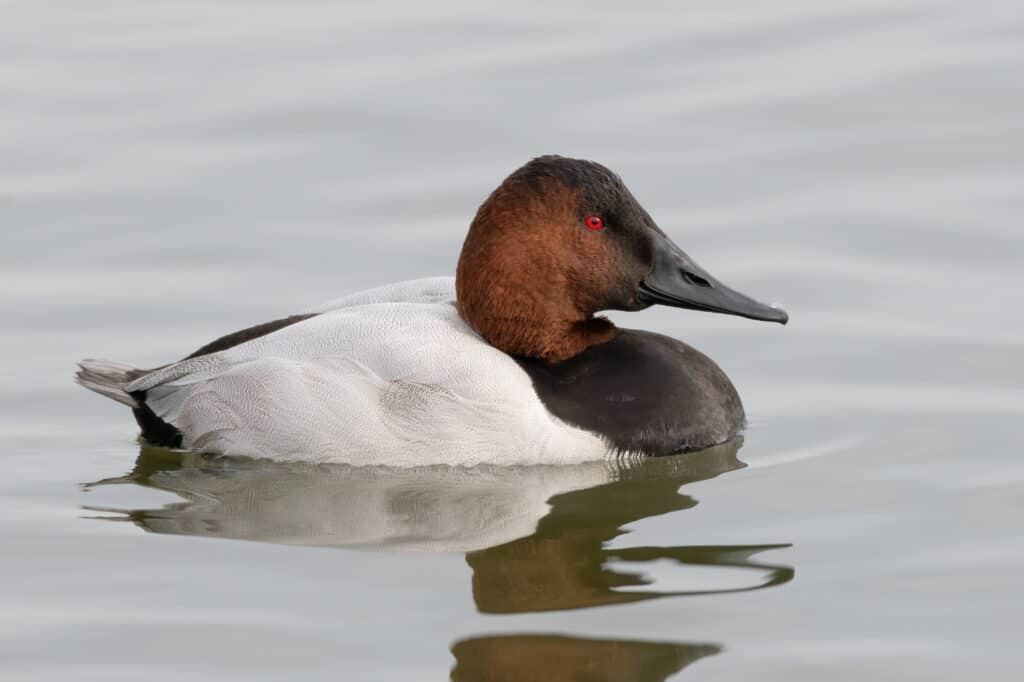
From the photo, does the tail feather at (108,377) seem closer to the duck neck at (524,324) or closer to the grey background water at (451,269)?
the grey background water at (451,269)

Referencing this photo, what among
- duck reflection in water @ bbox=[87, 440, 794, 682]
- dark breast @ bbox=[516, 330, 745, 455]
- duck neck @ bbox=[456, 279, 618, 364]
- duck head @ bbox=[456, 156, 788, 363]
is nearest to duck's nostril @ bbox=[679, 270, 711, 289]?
duck head @ bbox=[456, 156, 788, 363]

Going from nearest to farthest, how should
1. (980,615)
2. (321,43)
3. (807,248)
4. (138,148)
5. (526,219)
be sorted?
(980,615) → (526,219) → (807,248) → (138,148) → (321,43)

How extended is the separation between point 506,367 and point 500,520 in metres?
0.72

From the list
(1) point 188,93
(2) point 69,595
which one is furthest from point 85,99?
(2) point 69,595

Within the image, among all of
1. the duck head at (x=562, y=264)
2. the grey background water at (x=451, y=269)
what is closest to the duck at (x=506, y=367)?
the duck head at (x=562, y=264)

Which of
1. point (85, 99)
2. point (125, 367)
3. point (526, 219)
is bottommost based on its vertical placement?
point (125, 367)

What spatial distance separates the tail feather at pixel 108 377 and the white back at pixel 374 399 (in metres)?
0.23

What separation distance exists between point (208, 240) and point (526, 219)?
2900 millimetres

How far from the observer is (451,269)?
386 inches

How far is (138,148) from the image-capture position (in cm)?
1108

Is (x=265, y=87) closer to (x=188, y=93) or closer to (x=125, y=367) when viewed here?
(x=188, y=93)

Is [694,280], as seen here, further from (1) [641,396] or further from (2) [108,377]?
(2) [108,377]

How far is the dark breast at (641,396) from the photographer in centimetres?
762

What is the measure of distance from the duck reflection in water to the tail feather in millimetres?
256
